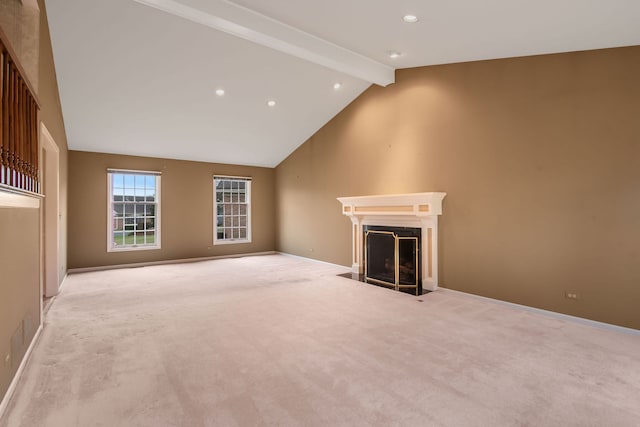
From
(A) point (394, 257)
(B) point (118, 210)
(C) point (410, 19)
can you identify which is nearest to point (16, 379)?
(A) point (394, 257)

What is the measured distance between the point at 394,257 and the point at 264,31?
3500 millimetres

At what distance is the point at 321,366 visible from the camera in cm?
247

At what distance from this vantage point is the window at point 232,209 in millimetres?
8078

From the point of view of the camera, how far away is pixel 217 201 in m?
8.09

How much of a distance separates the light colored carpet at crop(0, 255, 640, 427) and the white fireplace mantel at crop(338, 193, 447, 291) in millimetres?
693

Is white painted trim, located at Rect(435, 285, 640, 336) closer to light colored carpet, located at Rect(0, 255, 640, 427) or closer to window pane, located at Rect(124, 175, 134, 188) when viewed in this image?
light colored carpet, located at Rect(0, 255, 640, 427)

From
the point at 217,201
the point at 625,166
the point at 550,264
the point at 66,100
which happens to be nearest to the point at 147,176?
the point at 217,201

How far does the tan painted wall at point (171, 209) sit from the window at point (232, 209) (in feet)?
0.44

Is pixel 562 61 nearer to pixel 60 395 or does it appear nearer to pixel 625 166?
pixel 625 166

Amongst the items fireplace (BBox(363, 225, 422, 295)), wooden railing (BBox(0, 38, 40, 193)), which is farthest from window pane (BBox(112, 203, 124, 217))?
fireplace (BBox(363, 225, 422, 295))

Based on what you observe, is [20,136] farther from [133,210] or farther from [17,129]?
[133,210]

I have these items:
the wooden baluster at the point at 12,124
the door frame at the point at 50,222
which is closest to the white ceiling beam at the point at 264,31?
the wooden baluster at the point at 12,124

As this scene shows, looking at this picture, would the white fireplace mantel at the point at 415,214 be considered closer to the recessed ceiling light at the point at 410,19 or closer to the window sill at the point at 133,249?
the recessed ceiling light at the point at 410,19

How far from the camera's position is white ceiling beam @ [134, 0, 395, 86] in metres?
3.40
